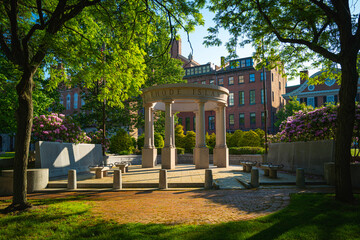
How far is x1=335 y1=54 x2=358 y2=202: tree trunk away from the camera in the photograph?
7.91m

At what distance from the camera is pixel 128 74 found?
10438 mm

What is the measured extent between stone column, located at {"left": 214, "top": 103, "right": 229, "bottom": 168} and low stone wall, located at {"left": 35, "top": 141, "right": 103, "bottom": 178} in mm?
9003

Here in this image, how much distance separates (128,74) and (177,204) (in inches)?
212

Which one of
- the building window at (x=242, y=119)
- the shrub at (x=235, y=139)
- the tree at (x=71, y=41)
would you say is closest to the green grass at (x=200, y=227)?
the tree at (x=71, y=41)

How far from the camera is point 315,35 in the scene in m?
9.98

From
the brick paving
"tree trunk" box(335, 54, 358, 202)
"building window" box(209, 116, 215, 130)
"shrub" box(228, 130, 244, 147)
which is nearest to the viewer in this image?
the brick paving

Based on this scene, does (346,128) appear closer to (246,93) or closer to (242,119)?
(242,119)

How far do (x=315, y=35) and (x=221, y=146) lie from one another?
37.7ft

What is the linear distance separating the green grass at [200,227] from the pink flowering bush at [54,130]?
9.58 meters

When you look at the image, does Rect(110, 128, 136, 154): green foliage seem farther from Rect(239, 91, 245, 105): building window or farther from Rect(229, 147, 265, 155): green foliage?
Rect(239, 91, 245, 105): building window

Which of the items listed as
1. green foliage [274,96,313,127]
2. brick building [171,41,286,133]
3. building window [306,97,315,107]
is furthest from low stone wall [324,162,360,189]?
building window [306,97,315,107]

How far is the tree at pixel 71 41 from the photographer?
7.66 metres

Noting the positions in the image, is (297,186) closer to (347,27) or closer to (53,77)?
(347,27)

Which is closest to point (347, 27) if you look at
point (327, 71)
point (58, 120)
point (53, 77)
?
point (327, 71)
